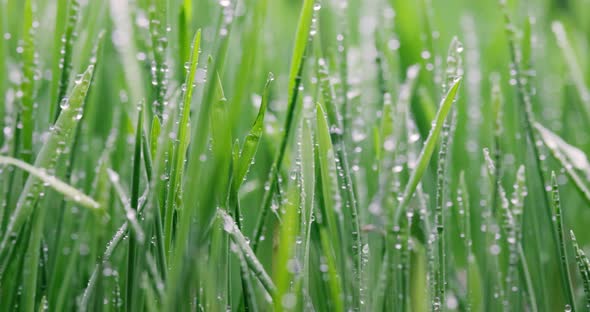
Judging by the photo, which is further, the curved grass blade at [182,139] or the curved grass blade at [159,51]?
the curved grass blade at [159,51]

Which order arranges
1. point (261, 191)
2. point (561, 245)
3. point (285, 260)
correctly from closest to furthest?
1. point (285, 260)
2. point (561, 245)
3. point (261, 191)

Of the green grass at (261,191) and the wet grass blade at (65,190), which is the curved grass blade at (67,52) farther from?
the wet grass blade at (65,190)

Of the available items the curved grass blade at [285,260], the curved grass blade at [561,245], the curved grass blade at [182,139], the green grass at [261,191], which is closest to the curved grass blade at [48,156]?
the green grass at [261,191]

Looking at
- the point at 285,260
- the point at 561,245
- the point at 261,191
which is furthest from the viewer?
the point at 261,191

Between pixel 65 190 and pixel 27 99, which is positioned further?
pixel 27 99

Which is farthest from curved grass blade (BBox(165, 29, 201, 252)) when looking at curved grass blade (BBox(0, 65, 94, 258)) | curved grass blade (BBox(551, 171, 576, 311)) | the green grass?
curved grass blade (BBox(551, 171, 576, 311))

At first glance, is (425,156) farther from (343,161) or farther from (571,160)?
(571,160)

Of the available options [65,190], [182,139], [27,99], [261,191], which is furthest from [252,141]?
[261,191]

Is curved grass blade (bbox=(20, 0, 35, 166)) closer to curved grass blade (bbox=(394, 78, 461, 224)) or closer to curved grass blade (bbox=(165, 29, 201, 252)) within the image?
curved grass blade (bbox=(165, 29, 201, 252))

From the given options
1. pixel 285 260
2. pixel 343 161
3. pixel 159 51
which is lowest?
pixel 285 260

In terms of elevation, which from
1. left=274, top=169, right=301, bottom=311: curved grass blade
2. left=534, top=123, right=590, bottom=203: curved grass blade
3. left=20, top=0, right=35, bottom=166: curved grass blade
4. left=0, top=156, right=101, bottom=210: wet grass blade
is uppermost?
left=20, top=0, right=35, bottom=166: curved grass blade

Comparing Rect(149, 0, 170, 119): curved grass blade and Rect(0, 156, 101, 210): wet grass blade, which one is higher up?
Rect(149, 0, 170, 119): curved grass blade

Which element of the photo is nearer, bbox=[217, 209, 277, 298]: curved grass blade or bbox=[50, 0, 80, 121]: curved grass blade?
bbox=[217, 209, 277, 298]: curved grass blade
